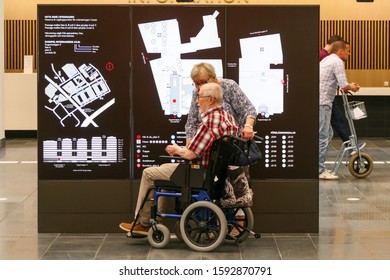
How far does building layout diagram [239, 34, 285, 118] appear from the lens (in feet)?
25.4

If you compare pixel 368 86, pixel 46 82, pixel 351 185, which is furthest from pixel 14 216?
pixel 368 86

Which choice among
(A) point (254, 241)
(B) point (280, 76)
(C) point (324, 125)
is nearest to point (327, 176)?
(C) point (324, 125)

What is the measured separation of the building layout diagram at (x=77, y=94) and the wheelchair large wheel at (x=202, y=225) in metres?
1.25

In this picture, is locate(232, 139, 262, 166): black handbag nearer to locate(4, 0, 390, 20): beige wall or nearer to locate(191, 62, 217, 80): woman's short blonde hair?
locate(191, 62, 217, 80): woman's short blonde hair

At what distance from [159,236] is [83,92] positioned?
1.34 metres

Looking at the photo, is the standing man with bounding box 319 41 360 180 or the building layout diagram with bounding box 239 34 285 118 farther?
the standing man with bounding box 319 41 360 180

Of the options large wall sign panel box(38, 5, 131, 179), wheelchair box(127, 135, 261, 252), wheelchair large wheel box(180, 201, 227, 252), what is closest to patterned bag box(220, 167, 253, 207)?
wheelchair box(127, 135, 261, 252)

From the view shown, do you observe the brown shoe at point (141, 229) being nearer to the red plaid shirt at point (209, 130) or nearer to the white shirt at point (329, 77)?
the red plaid shirt at point (209, 130)

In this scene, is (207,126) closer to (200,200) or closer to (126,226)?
(200,200)

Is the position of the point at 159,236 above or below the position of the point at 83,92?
below

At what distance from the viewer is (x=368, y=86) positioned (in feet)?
57.3

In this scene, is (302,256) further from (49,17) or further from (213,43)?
(49,17)

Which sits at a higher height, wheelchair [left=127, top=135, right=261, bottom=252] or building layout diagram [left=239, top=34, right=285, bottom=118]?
building layout diagram [left=239, top=34, right=285, bottom=118]

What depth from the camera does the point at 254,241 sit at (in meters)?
7.61
